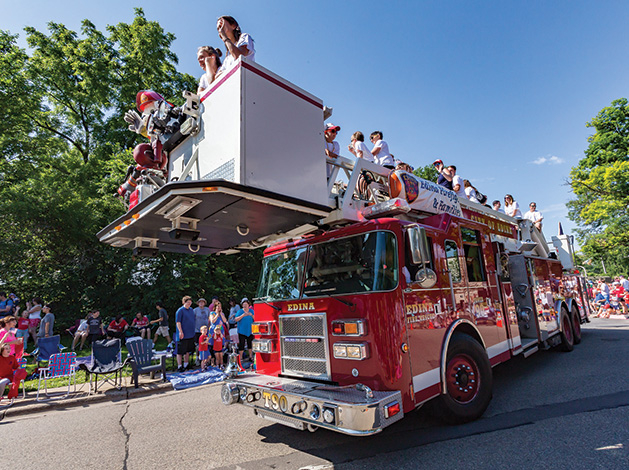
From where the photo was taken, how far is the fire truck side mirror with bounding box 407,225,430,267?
3705 mm

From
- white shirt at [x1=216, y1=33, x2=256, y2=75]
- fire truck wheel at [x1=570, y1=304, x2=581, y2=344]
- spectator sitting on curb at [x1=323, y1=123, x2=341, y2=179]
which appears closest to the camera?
white shirt at [x1=216, y1=33, x2=256, y2=75]

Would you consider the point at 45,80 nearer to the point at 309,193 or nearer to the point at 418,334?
the point at 309,193

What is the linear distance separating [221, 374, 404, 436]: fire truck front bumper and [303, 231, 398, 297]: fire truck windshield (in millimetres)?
1019

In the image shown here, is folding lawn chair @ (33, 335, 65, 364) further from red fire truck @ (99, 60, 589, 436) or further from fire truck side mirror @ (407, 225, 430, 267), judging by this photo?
fire truck side mirror @ (407, 225, 430, 267)

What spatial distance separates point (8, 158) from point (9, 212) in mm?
4884

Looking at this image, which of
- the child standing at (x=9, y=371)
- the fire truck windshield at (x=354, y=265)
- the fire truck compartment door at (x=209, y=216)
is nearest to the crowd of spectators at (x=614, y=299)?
the fire truck windshield at (x=354, y=265)

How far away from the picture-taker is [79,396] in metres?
7.22

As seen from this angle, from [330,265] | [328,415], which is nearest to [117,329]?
[330,265]

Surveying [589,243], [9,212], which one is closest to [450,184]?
[9,212]

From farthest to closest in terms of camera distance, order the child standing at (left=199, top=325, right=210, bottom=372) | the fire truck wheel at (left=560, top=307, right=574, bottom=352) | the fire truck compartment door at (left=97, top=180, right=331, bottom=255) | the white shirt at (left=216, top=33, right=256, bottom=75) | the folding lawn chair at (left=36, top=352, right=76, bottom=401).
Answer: the child standing at (left=199, top=325, right=210, bottom=372)
the fire truck wheel at (left=560, top=307, right=574, bottom=352)
the folding lawn chair at (left=36, top=352, right=76, bottom=401)
the white shirt at (left=216, top=33, right=256, bottom=75)
the fire truck compartment door at (left=97, top=180, right=331, bottom=255)

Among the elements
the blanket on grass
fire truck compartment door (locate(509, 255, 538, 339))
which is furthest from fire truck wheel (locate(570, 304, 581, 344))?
the blanket on grass

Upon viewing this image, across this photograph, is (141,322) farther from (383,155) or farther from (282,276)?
(383,155)

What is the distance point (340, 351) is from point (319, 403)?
2.07ft

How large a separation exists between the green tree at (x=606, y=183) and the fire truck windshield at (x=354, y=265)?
2911cm
